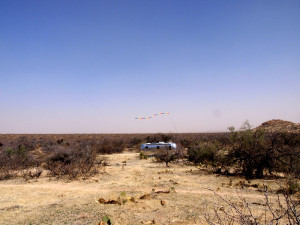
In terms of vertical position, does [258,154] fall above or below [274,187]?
above

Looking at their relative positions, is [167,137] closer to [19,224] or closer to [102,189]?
[102,189]

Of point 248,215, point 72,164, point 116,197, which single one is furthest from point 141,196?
point 72,164

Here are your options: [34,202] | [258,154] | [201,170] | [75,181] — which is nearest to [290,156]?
[258,154]

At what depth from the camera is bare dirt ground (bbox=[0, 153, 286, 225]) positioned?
568cm

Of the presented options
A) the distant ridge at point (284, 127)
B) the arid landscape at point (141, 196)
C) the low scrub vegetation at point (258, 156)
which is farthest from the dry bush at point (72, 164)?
the distant ridge at point (284, 127)

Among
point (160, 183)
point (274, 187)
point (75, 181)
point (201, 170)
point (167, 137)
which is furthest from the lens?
point (167, 137)

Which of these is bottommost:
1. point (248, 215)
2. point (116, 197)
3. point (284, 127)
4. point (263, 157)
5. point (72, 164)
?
point (116, 197)

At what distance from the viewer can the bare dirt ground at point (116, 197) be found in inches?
224

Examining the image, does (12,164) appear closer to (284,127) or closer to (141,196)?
(141,196)

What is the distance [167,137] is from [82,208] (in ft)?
83.7

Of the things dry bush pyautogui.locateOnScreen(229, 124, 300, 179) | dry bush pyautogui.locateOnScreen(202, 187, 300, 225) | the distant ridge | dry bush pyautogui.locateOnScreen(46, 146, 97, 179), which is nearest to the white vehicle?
dry bush pyautogui.locateOnScreen(46, 146, 97, 179)

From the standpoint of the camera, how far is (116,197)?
725cm

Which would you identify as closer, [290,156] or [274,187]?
[274,187]

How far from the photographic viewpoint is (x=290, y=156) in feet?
30.8
